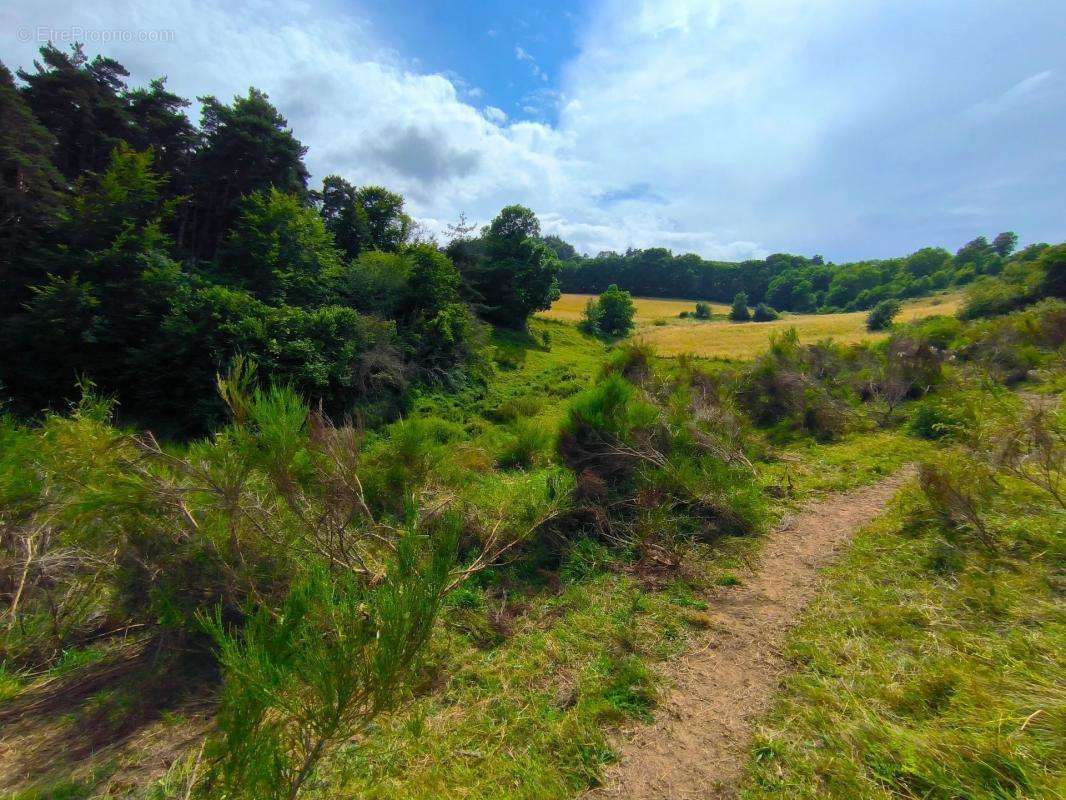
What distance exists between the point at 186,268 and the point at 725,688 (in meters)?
23.9

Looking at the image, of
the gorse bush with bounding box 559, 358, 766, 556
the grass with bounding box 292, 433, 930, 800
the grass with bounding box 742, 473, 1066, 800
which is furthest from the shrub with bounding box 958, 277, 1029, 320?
the grass with bounding box 292, 433, 930, 800

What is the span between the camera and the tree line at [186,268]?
12.6m

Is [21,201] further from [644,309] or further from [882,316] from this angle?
[882,316]

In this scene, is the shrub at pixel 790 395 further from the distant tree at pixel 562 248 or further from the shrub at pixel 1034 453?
the distant tree at pixel 562 248

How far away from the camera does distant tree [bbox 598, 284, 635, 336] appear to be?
1626 inches

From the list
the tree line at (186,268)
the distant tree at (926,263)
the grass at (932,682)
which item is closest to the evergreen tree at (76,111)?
the tree line at (186,268)

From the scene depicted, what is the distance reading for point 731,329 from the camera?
141ft

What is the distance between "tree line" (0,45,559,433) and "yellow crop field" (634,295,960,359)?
20.2 meters

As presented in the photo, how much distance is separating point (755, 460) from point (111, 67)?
1318 inches

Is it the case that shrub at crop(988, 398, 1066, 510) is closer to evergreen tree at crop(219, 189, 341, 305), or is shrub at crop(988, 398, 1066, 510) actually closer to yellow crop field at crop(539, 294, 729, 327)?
evergreen tree at crop(219, 189, 341, 305)

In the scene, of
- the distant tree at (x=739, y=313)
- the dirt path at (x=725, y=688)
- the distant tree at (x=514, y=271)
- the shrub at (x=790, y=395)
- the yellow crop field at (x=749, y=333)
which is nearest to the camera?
the dirt path at (x=725, y=688)

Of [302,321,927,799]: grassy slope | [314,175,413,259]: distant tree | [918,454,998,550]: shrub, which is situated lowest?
[302,321,927,799]: grassy slope

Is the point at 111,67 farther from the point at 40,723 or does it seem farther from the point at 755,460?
the point at 755,460

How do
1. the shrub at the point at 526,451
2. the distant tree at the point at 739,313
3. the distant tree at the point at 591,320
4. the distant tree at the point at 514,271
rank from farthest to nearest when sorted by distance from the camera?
the distant tree at the point at 739,313, the distant tree at the point at 591,320, the distant tree at the point at 514,271, the shrub at the point at 526,451
